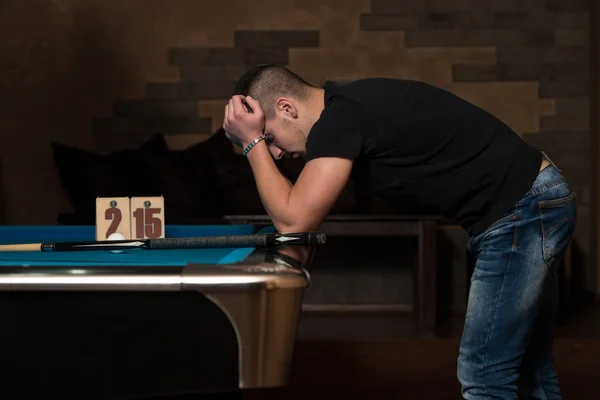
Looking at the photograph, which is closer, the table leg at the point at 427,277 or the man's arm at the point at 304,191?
the man's arm at the point at 304,191

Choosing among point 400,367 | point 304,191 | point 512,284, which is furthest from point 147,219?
point 400,367

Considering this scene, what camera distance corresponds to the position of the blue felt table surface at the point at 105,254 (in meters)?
1.49

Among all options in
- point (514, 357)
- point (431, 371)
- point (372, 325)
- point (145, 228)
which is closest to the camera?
point (514, 357)

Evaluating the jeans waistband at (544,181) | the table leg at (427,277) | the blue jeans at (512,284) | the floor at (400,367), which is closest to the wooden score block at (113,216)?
the floor at (400,367)

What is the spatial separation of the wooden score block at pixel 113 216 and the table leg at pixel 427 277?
2.07 meters

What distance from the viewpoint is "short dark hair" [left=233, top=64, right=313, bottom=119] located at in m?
1.89

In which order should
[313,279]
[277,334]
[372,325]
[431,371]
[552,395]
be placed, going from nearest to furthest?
[277,334], [552,395], [431,371], [372,325], [313,279]

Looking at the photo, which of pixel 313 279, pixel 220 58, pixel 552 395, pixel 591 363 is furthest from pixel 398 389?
pixel 220 58

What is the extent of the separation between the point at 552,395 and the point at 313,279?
8.76 ft

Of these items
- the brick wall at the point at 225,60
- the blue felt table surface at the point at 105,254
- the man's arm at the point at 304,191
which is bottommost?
the blue felt table surface at the point at 105,254

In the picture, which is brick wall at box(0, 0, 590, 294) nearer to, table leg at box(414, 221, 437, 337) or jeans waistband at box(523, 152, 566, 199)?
table leg at box(414, 221, 437, 337)

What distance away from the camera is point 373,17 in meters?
4.80

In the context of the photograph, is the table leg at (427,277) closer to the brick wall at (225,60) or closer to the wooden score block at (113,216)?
the brick wall at (225,60)

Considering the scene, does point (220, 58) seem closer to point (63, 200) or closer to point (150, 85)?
point (150, 85)
